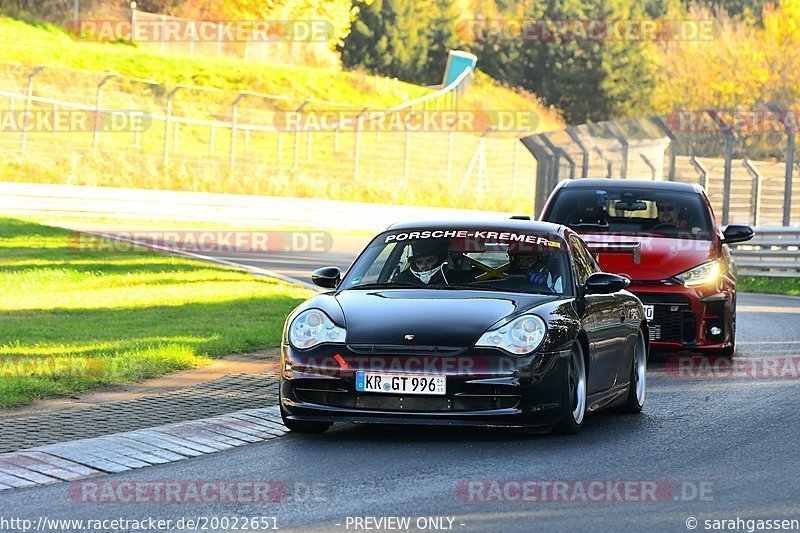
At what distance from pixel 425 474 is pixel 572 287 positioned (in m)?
2.45

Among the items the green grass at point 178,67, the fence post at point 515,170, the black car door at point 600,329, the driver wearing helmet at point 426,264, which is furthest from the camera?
the green grass at point 178,67

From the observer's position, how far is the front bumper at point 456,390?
8852mm

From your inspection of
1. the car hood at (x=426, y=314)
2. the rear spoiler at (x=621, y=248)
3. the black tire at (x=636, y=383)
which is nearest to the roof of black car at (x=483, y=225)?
the car hood at (x=426, y=314)

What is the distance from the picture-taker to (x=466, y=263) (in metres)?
10.2

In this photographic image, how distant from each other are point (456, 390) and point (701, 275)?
5.87 meters

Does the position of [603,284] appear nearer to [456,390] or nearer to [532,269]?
[532,269]

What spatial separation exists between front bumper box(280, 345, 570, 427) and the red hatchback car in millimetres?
4694

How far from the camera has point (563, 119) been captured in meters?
83.4

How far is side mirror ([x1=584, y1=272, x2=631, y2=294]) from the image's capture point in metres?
9.92

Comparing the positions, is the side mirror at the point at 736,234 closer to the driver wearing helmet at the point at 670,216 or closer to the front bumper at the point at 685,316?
the driver wearing helmet at the point at 670,216

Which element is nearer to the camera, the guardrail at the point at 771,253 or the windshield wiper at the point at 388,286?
the windshield wiper at the point at 388,286

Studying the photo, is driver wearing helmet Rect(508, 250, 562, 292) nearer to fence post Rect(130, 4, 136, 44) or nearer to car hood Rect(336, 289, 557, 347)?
car hood Rect(336, 289, 557, 347)

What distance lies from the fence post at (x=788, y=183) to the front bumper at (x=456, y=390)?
17.8 m

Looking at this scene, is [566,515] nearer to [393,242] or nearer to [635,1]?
[393,242]
